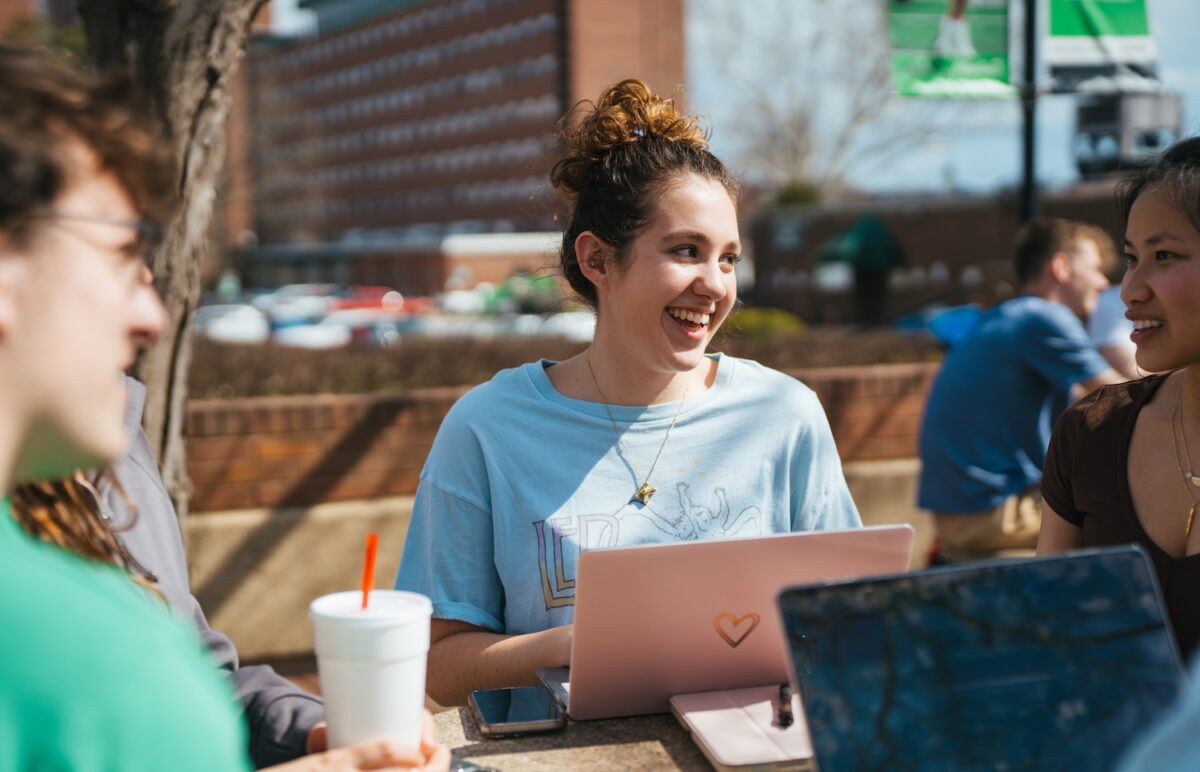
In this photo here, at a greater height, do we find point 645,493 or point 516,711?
point 645,493

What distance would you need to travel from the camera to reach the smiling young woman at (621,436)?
2451 mm

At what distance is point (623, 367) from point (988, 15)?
14.0 feet

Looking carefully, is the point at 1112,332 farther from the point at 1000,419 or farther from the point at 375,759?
the point at 375,759

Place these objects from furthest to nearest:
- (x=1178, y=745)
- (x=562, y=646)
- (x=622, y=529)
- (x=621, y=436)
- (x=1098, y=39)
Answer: (x=1098, y=39), (x=621, y=436), (x=622, y=529), (x=562, y=646), (x=1178, y=745)

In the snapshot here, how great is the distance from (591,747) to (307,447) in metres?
3.81

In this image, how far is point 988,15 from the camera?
6043mm

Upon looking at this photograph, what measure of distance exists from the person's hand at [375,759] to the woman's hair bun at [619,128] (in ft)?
5.35

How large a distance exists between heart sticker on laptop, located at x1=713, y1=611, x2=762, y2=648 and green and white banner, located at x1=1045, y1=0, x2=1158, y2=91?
16.3 ft

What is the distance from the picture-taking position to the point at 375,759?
136cm

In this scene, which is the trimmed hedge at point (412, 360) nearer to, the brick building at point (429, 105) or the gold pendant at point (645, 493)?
the gold pendant at point (645, 493)

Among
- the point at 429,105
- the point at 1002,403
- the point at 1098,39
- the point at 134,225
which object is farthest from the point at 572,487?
the point at 429,105

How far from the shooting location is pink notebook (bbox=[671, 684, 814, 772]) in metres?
1.66

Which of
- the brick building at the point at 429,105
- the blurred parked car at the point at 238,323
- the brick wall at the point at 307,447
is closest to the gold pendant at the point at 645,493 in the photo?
the brick wall at the point at 307,447

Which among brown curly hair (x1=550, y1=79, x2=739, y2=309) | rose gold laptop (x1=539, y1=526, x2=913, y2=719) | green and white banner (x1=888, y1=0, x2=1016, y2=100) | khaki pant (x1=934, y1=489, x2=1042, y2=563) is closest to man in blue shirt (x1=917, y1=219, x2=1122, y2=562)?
khaki pant (x1=934, y1=489, x2=1042, y2=563)
